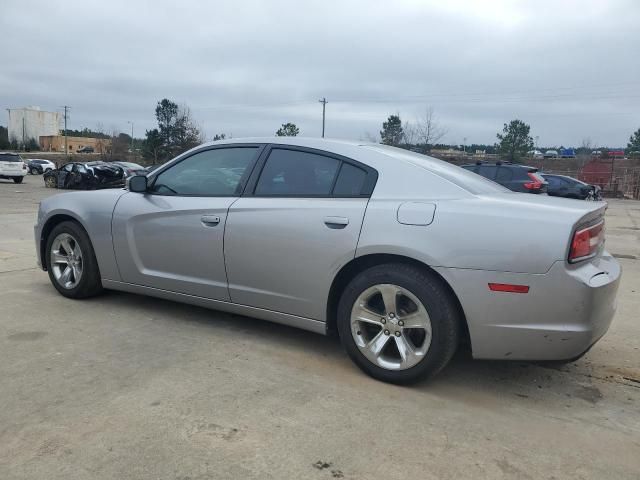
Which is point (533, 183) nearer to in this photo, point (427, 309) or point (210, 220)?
point (210, 220)

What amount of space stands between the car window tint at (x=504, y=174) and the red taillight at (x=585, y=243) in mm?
12116

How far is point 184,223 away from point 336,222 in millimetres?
1318

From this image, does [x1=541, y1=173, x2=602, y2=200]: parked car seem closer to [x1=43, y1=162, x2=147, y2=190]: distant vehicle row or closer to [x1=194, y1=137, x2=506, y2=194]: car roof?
[x1=43, y1=162, x2=147, y2=190]: distant vehicle row

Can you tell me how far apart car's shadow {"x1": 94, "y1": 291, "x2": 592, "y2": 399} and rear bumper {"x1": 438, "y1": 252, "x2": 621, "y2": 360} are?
0.29m

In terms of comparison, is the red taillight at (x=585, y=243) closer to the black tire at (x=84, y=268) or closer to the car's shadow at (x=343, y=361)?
the car's shadow at (x=343, y=361)

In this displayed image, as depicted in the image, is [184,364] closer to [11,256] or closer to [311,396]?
[311,396]

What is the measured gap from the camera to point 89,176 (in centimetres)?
2236

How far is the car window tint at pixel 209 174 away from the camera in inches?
154

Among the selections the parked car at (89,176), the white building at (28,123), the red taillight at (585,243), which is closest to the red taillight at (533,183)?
the red taillight at (585,243)

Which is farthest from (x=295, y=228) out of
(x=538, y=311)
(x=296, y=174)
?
(x=538, y=311)

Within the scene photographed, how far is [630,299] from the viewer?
18.0 ft

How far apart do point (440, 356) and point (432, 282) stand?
0.42m

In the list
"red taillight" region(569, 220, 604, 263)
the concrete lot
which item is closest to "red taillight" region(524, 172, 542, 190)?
the concrete lot

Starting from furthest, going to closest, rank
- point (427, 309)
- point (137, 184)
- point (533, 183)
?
point (533, 183)
point (137, 184)
point (427, 309)
